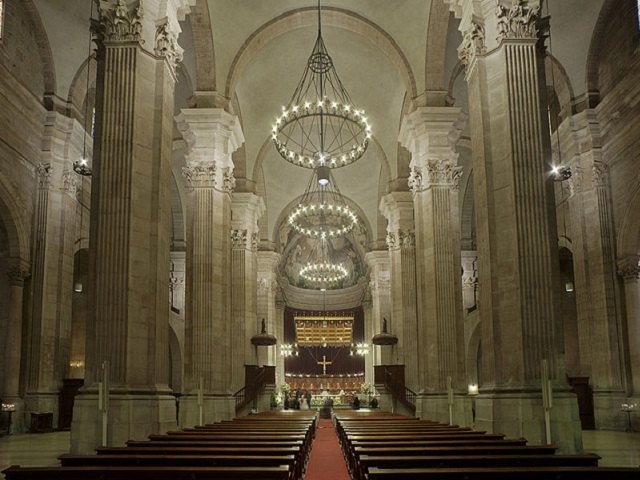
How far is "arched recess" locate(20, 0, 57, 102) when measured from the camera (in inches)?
705

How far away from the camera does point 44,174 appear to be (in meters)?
18.2

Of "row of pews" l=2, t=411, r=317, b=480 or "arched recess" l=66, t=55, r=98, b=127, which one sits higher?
"arched recess" l=66, t=55, r=98, b=127

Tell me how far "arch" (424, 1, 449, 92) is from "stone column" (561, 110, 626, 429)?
375 centimetres

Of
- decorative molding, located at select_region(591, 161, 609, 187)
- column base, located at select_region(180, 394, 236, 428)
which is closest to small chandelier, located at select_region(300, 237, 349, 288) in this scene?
column base, located at select_region(180, 394, 236, 428)

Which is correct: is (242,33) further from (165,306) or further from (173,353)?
(173,353)

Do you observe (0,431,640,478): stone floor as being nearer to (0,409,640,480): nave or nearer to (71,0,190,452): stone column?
(0,409,640,480): nave

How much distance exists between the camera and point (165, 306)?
10.9 m

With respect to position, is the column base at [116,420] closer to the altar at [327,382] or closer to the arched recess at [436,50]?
the arched recess at [436,50]

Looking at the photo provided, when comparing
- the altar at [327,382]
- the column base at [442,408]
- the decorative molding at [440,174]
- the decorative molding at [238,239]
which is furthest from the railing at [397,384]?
the altar at [327,382]

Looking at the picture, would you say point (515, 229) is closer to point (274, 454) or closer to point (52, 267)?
point (274, 454)

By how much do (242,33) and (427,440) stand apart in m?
13.8

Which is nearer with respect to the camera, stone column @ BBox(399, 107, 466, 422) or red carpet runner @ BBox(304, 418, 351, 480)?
red carpet runner @ BBox(304, 418, 351, 480)

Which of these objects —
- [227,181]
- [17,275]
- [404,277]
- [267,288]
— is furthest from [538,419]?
[267,288]

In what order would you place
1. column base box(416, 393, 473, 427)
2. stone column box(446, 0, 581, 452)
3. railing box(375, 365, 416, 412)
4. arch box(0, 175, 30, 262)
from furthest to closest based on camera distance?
railing box(375, 365, 416, 412)
arch box(0, 175, 30, 262)
column base box(416, 393, 473, 427)
stone column box(446, 0, 581, 452)
